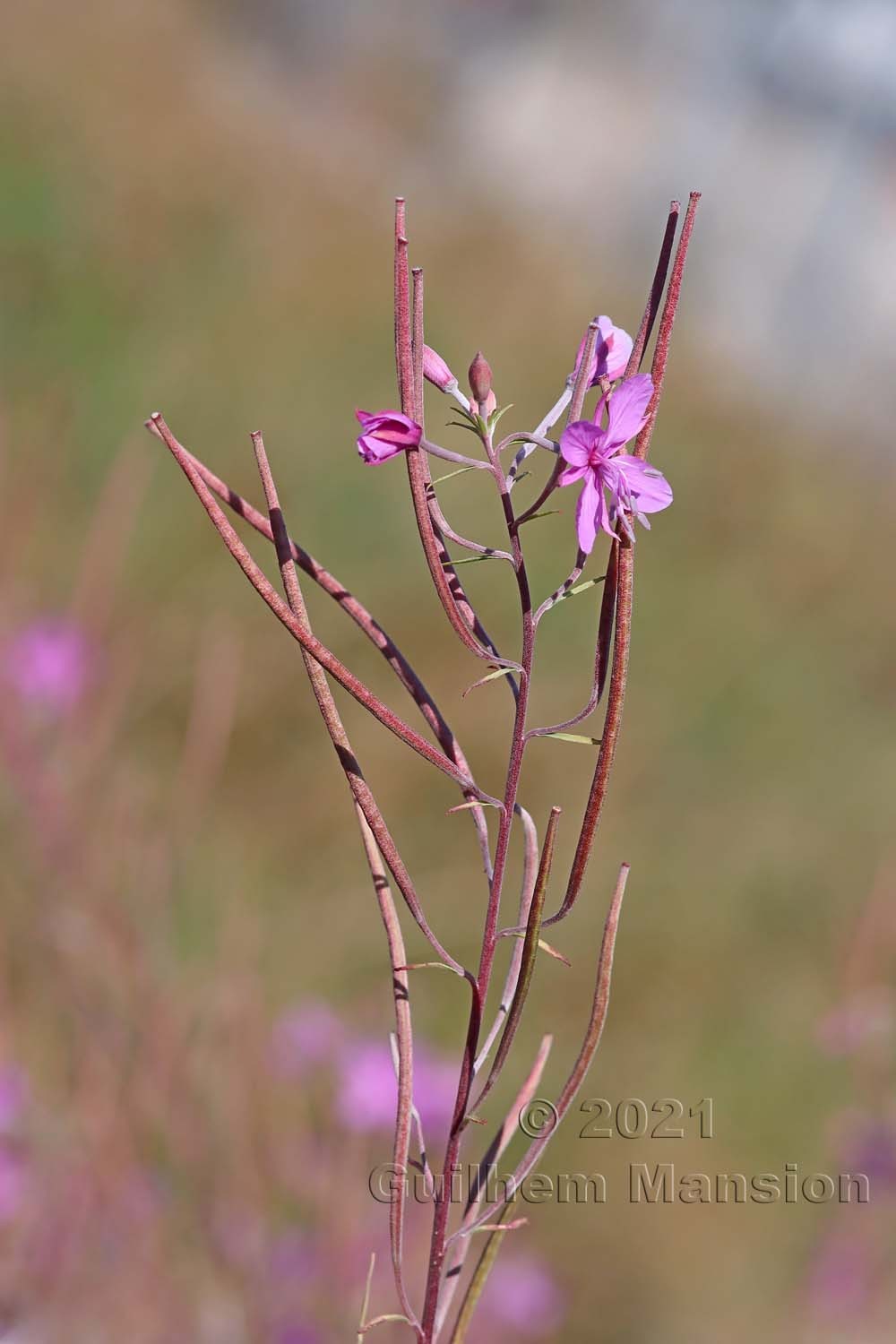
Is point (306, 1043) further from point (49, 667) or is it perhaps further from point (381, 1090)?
point (49, 667)

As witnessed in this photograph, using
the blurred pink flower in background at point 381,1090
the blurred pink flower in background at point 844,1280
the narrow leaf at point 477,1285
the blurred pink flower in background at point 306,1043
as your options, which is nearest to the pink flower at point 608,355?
the narrow leaf at point 477,1285

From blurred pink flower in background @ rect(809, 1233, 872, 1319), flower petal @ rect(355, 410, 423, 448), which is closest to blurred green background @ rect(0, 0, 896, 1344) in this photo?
blurred pink flower in background @ rect(809, 1233, 872, 1319)

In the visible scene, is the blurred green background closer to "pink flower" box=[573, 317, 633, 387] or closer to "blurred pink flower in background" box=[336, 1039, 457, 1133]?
"blurred pink flower in background" box=[336, 1039, 457, 1133]

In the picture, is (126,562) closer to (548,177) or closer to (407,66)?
(407,66)

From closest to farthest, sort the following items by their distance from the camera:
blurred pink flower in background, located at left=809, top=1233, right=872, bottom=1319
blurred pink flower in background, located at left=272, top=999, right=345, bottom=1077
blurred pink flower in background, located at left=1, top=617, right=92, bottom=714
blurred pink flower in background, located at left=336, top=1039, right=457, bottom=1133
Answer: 1. blurred pink flower in background, located at left=336, top=1039, right=457, bottom=1133
2. blurred pink flower in background, located at left=272, top=999, right=345, bottom=1077
3. blurred pink flower in background, located at left=1, top=617, right=92, bottom=714
4. blurred pink flower in background, located at left=809, top=1233, right=872, bottom=1319

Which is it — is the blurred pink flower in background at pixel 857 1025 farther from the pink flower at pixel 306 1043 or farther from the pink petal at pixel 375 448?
the pink petal at pixel 375 448

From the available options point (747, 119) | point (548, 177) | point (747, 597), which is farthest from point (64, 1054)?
point (747, 119)
